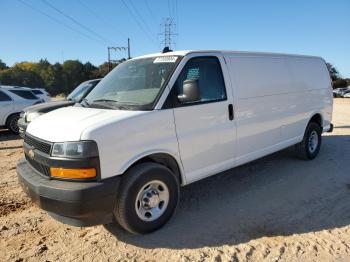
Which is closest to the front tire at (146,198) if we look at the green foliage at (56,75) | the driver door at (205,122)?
the driver door at (205,122)

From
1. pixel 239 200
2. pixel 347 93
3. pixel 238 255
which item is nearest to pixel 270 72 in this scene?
pixel 239 200

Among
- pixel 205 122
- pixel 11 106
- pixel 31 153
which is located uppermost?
pixel 205 122

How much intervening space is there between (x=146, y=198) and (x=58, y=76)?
7828 cm

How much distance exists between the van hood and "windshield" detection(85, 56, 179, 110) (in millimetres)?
211

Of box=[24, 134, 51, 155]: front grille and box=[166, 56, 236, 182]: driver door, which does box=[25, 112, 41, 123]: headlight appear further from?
box=[166, 56, 236, 182]: driver door

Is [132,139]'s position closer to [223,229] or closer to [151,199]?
[151,199]

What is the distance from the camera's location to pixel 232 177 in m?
6.14

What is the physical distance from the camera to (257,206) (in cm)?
482

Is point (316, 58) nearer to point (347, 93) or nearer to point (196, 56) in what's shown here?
point (196, 56)

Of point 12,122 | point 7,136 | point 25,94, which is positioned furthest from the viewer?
point 25,94

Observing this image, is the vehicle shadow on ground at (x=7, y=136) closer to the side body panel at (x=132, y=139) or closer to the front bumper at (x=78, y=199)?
the front bumper at (x=78, y=199)

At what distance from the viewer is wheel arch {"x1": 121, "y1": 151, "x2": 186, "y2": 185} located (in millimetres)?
3846

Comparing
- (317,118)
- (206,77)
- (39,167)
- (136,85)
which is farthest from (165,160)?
(317,118)

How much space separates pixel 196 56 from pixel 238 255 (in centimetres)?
252
